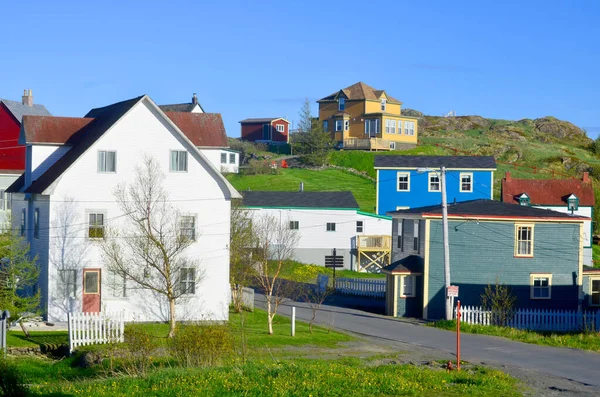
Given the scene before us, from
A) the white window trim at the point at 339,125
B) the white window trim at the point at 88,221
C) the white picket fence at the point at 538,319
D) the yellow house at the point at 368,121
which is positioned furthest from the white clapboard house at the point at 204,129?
the white window trim at the point at 339,125

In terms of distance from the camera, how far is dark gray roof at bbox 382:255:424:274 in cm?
4128

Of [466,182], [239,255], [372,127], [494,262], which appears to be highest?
[372,127]

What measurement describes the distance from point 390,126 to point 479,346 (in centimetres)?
6730

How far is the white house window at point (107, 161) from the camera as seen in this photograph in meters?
34.8

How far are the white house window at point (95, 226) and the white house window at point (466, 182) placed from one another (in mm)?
42720

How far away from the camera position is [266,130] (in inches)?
4338

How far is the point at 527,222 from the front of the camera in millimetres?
41375

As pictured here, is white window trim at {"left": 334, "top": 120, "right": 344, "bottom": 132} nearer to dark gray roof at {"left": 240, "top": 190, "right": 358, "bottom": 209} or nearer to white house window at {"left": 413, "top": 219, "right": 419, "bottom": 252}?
dark gray roof at {"left": 240, "top": 190, "right": 358, "bottom": 209}

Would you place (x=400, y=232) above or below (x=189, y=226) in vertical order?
below

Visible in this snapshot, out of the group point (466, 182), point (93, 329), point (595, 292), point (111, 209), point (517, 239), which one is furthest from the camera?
point (466, 182)

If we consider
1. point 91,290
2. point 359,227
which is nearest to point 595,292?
point 359,227

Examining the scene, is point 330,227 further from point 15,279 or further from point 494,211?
point 15,279

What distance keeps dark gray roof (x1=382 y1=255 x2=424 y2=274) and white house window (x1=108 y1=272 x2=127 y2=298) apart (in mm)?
13207

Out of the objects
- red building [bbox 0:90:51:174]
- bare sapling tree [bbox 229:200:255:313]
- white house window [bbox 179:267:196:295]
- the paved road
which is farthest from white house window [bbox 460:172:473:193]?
white house window [bbox 179:267:196:295]
